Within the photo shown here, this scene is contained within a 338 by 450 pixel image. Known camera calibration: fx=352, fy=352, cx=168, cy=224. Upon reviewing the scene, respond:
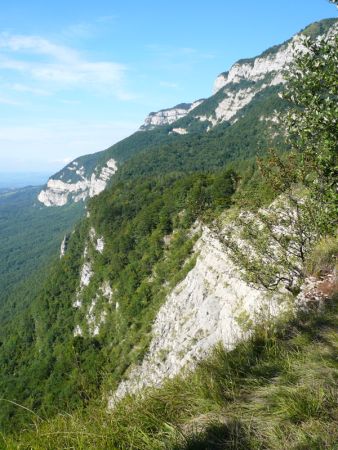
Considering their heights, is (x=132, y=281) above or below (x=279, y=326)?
below

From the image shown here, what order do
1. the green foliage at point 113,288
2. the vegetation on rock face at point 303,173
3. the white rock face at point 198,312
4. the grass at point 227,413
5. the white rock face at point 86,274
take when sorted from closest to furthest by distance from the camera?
the grass at point 227,413
the vegetation on rock face at point 303,173
the white rock face at point 198,312
the green foliage at point 113,288
the white rock face at point 86,274

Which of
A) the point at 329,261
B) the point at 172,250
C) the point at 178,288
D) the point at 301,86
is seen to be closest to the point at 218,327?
the point at 178,288

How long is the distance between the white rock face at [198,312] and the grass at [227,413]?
1615 cm

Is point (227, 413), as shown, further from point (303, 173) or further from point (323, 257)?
point (303, 173)

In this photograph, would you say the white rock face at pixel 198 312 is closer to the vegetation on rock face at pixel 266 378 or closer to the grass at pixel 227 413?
the vegetation on rock face at pixel 266 378

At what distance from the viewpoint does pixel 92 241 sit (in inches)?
3406

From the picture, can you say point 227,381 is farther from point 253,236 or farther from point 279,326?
point 253,236

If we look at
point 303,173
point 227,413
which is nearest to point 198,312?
point 303,173

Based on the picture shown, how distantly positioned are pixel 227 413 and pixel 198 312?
1082 inches

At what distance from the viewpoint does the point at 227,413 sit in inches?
146

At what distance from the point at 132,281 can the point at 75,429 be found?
170ft

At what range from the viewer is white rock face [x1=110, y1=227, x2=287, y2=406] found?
78.0ft

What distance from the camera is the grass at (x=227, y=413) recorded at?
10.7 feet

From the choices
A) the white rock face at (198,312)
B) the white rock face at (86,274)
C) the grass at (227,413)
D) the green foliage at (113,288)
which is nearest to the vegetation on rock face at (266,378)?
the grass at (227,413)
